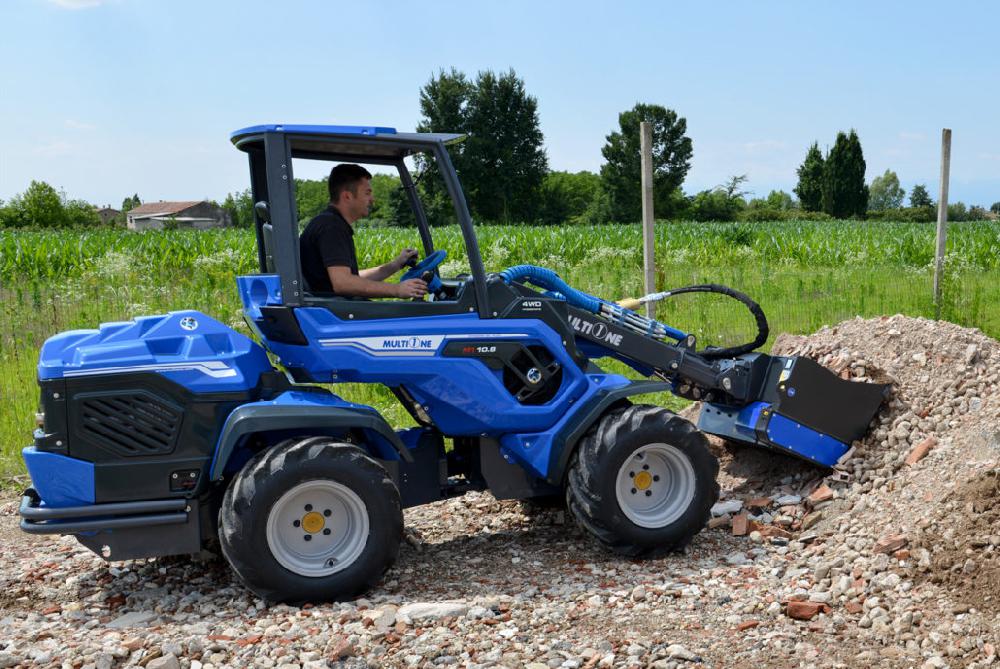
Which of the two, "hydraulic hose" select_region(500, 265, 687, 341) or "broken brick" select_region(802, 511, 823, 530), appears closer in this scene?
"hydraulic hose" select_region(500, 265, 687, 341)

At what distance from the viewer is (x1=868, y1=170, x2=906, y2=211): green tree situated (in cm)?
12031

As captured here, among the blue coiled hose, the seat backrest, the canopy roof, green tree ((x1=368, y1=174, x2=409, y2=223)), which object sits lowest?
the blue coiled hose

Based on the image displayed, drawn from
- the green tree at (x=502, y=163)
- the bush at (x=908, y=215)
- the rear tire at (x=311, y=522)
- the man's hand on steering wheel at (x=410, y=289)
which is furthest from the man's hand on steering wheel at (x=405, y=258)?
the bush at (x=908, y=215)

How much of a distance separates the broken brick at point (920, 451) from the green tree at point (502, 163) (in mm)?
40465

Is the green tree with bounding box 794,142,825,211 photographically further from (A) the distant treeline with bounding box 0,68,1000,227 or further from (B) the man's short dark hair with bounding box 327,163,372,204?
(B) the man's short dark hair with bounding box 327,163,372,204

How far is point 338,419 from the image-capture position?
4.76 metres

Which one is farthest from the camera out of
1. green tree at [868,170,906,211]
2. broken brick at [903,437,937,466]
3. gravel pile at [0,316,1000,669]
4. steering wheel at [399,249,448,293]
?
green tree at [868,170,906,211]

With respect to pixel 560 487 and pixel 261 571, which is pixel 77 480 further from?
pixel 560 487

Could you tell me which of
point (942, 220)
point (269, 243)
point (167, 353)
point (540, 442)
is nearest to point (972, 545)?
point (540, 442)

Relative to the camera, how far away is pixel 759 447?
651 centimetres

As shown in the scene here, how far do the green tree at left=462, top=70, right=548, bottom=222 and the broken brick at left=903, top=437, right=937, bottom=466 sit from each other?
40465 mm

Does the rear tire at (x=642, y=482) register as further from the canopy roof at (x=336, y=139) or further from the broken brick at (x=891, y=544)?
the canopy roof at (x=336, y=139)

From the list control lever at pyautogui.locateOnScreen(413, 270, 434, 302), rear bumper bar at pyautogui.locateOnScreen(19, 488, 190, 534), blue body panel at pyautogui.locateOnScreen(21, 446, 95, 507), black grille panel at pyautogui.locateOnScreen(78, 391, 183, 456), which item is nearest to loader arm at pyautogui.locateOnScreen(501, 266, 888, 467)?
control lever at pyautogui.locateOnScreen(413, 270, 434, 302)

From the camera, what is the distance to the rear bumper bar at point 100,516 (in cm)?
450
